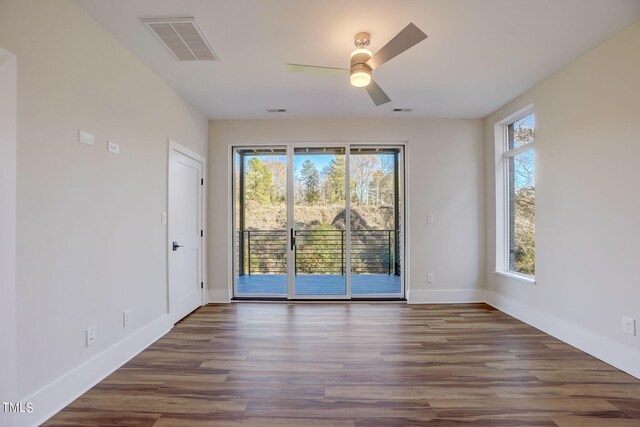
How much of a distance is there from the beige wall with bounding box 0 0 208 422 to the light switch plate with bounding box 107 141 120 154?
0.04 m

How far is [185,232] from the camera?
365cm

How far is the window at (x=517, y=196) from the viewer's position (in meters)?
3.51

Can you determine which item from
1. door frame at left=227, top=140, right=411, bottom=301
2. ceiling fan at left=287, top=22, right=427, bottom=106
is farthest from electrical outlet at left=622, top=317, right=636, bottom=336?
ceiling fan at left=287, top=22, right=427, bottom=106

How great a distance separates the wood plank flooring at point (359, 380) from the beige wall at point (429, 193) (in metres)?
0.98

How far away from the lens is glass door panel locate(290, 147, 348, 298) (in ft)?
14.4

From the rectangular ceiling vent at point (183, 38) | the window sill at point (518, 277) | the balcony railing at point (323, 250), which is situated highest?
the rectangular ceiling vent at point (183, 38)

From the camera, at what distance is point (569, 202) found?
112 inches

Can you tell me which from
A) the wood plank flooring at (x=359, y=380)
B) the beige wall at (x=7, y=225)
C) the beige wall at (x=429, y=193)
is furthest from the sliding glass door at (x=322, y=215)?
the beige wall at (x=7, y=225)

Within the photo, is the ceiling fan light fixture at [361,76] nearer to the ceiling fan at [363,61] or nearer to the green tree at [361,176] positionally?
the ceiling fan at [363,61]

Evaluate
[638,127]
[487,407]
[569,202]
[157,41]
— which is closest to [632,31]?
[638,127]

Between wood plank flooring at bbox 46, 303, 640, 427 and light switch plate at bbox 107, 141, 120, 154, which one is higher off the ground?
light switch plate at bbox 107, 141, 120, 154

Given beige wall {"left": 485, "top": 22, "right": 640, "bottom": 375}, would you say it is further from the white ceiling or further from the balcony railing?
the balcony railing

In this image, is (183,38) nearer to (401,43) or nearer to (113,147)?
(113,147)

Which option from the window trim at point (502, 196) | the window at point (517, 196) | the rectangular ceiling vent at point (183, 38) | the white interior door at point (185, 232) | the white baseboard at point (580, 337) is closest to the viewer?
the rectangular ceiling vent at point (183, 38)
